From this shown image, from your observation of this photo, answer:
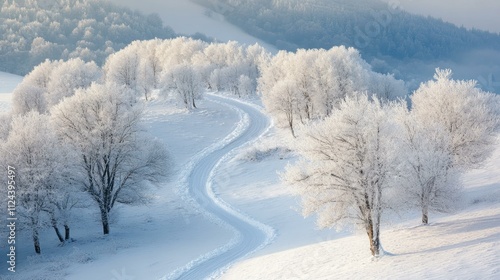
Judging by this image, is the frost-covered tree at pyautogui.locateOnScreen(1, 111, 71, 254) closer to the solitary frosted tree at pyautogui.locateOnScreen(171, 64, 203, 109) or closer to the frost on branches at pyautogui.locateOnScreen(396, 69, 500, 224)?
the frost on branches at pyautogui.locateOnScreen(396, 69, 500, 224)

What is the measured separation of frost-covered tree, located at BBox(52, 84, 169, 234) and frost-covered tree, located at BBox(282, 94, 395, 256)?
68.7ft

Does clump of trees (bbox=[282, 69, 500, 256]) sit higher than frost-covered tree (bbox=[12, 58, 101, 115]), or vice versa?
frost-covered tree (bbox=[12, 58, 101, 115])

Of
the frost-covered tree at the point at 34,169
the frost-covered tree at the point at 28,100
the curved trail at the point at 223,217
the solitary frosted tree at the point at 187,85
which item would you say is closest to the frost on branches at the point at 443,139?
the curved trail at the point at 223,217

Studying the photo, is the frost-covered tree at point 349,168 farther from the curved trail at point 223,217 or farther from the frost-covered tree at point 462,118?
the frost-covered tree at point 462,118

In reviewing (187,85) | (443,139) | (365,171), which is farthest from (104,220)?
(187,85)

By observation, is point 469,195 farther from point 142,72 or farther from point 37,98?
point 142,72

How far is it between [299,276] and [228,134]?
5624cm

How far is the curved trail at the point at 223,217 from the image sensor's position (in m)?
29.3

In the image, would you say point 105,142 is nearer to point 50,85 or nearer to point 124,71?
point 50,85

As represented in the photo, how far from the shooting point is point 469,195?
35.8 meters

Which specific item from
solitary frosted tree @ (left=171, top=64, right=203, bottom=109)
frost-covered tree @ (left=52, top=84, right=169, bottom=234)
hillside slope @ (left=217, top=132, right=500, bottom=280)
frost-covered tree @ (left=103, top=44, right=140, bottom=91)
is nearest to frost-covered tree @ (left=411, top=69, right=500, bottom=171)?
hillside slope @ (left=217, top=132, right=500, bottom=280)

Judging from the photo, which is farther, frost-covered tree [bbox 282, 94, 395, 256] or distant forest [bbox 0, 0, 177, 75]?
distant forest [bbox 0, 0, 177, 75]

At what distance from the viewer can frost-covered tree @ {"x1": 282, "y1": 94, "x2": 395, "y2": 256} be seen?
77.6ft

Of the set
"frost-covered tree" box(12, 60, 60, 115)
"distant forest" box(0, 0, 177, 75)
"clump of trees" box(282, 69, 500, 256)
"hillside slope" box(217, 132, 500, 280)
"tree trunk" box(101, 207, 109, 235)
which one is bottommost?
"hillside slope" box(217, 132, 500, 280)
